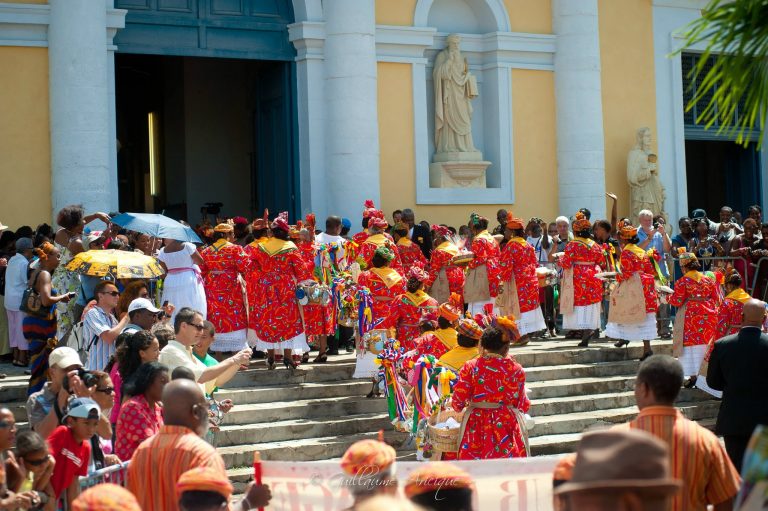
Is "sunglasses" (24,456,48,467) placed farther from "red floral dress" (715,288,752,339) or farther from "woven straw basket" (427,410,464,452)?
"red floral dress" (715,288,752,339)

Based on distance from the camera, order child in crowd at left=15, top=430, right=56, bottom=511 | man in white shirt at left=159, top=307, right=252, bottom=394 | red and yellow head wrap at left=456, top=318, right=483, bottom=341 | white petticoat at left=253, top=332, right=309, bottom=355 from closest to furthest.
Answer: child in crowd at left=15, top=430, right=56, bottom=511 → man in white shirt at left=159, top=307, right=252, bottom=394 → red and yellow head wrap at left=456, top=318, right=483, bottom=341 → white petticoat at left=253, top=332, right=309, bottom=355

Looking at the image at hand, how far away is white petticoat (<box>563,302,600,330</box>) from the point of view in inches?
592

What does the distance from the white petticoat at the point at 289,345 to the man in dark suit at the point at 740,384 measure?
4.76 meters

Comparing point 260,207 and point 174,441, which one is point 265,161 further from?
point 174,441

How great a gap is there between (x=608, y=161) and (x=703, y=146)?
9.51 m

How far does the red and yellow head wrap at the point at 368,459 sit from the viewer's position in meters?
5.18

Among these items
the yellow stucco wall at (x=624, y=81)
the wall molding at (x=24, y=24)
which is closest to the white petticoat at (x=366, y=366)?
the wall molding at (x=24, y=24)

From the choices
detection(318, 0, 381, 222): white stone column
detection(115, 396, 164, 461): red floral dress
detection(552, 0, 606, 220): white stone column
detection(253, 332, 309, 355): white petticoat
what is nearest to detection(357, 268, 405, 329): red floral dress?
detection(253, 332, 309, 355): white petticoat

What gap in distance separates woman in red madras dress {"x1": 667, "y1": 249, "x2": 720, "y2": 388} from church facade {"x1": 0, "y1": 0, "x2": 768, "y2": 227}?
213 inches

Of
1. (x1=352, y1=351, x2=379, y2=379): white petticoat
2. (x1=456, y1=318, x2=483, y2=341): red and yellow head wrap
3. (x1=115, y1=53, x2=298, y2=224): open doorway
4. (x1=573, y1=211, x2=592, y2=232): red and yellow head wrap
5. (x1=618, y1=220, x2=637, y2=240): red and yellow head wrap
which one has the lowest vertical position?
(x1=352, y1=351, x2=379, y2=379): white petticoat

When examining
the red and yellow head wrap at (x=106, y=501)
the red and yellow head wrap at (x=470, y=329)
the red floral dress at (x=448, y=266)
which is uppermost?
the red floral dress at (x=448, y=266)

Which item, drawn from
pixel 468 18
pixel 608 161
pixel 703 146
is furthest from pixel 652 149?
pixel 703 146

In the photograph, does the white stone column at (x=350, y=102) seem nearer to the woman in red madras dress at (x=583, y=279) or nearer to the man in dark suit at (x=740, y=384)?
the woman in red madras dress at (x=583, y=279)

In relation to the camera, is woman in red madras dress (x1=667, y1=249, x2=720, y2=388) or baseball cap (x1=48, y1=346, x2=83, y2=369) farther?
woman in red madras dress (x1=667, y1=249, x2=720, y2=388)
